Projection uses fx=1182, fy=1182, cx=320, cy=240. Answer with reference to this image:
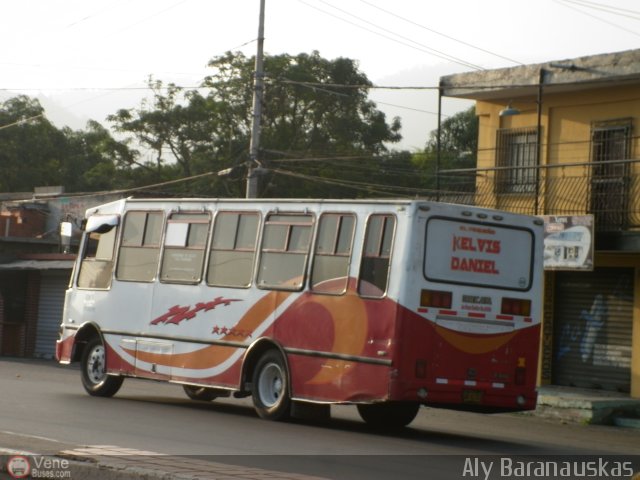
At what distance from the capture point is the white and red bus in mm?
14414

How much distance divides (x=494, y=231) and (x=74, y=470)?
7569mm

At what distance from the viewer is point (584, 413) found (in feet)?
66.7

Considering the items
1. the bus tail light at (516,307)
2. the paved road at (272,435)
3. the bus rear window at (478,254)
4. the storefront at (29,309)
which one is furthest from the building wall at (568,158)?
the storefront at (29,309)

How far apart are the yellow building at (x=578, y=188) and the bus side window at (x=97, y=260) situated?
808 cm

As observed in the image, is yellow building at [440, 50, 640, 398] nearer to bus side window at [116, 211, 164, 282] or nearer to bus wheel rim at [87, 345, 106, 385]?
bus side window at [116, 211, 164, 282]

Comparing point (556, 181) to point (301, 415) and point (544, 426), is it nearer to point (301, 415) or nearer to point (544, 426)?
point (544, 426)

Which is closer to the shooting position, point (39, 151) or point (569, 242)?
point (569, 242)

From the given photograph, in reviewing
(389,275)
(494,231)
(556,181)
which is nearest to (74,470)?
(389,275)

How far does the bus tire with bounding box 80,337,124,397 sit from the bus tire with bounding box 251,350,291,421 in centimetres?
355

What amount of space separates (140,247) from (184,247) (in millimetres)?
1139

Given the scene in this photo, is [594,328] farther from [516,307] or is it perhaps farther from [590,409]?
[516,307]

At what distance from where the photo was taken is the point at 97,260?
19.4m

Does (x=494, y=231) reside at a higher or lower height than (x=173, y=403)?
higher

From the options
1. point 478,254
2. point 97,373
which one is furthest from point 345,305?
point 97,373
